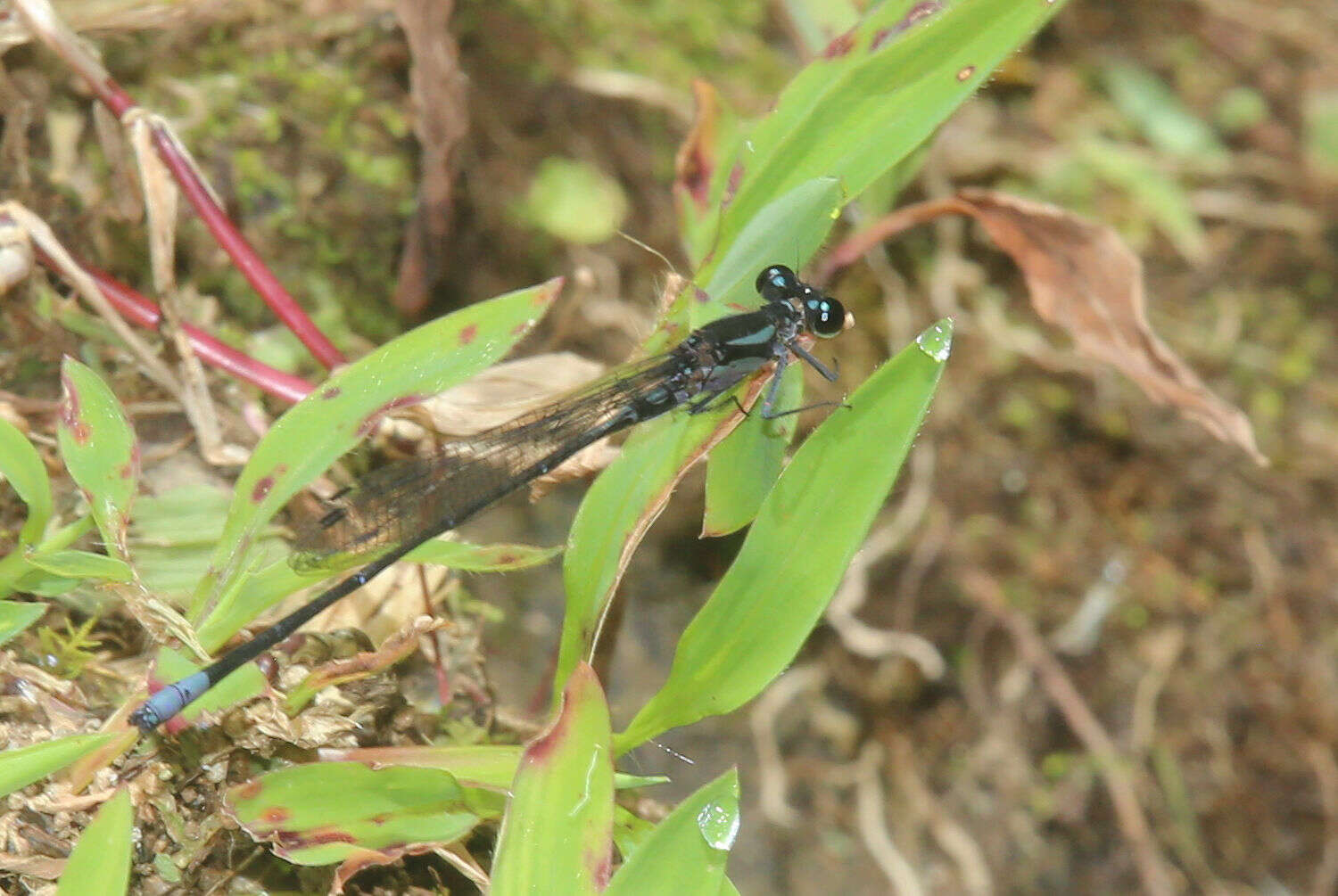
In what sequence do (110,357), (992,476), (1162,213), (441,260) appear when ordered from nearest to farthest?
(110,357)
(441,260)
(992,476)
(1162,213)

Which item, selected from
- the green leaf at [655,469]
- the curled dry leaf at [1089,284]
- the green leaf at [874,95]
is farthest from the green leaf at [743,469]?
the curled dry leaf at [1089,284]

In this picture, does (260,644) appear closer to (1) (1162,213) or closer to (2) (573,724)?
(2) (573,724)

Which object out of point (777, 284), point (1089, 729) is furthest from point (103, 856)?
point (1089, 729)

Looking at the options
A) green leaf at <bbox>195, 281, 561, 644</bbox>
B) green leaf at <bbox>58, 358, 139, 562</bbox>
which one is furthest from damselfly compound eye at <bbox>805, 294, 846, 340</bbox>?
green leaf at <bbox>58, 358, 139, 562</bbox>

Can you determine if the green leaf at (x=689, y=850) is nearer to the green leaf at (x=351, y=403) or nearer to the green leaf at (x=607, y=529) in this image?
the green leaf at (x=607, y=529)

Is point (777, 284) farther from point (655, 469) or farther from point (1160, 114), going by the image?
point (1160, 114)

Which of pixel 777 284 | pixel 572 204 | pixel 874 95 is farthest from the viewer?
pixel 572 204

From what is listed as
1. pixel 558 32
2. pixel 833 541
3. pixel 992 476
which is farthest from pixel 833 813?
pixel 558 32
